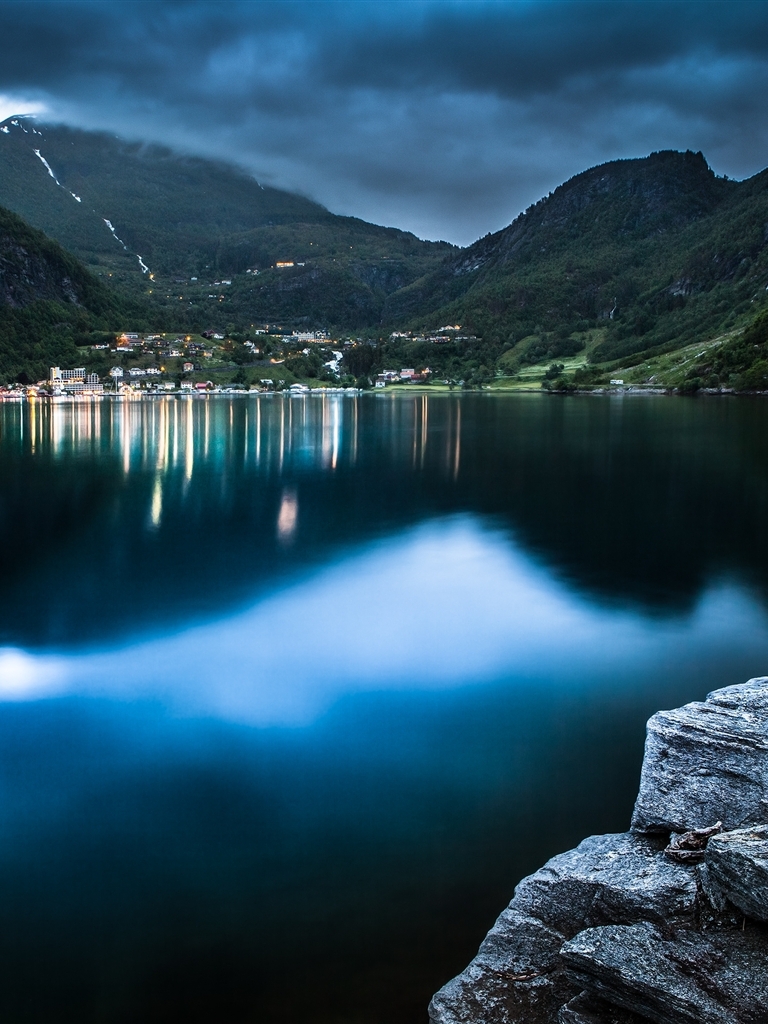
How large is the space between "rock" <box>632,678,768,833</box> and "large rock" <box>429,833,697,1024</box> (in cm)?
31

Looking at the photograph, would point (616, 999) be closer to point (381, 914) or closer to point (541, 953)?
point (541, 953)

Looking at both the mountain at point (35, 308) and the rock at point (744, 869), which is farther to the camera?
the mountain at point (35, 308)

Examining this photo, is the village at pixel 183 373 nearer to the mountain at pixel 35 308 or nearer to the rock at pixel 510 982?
the mountain at pixel 35 308

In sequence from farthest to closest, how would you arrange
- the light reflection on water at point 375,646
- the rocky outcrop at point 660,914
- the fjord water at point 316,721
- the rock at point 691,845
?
the light reflection on water at point 375,646 < the fjord water at point 316,721 < the rock at point 691,845 < the rocky outcrop at point 660,914

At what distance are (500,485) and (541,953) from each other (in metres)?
23.9

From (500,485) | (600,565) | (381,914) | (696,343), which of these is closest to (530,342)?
(696,343)

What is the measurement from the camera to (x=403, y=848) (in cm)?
667

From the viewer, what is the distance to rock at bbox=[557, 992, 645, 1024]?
159 inches

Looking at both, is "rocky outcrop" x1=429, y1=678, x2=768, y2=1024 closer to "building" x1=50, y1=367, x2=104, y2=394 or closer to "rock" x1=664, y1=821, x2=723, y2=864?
"rock" x1=664, y1=821, x2=723, y2=864

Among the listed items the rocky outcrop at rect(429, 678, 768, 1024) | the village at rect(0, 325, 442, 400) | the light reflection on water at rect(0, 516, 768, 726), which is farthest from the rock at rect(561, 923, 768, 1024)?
the village at rect(0, 325, 442, 400)

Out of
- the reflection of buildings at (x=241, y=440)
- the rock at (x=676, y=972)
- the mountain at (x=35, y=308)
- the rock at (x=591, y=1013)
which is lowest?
the rock at (x=591, y=1013)

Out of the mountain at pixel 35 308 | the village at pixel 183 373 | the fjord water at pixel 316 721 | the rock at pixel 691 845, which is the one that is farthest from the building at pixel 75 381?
the rock at pixel 691 845

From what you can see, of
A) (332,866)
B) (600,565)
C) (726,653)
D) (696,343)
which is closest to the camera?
(332,866)

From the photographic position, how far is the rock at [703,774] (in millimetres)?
5453
